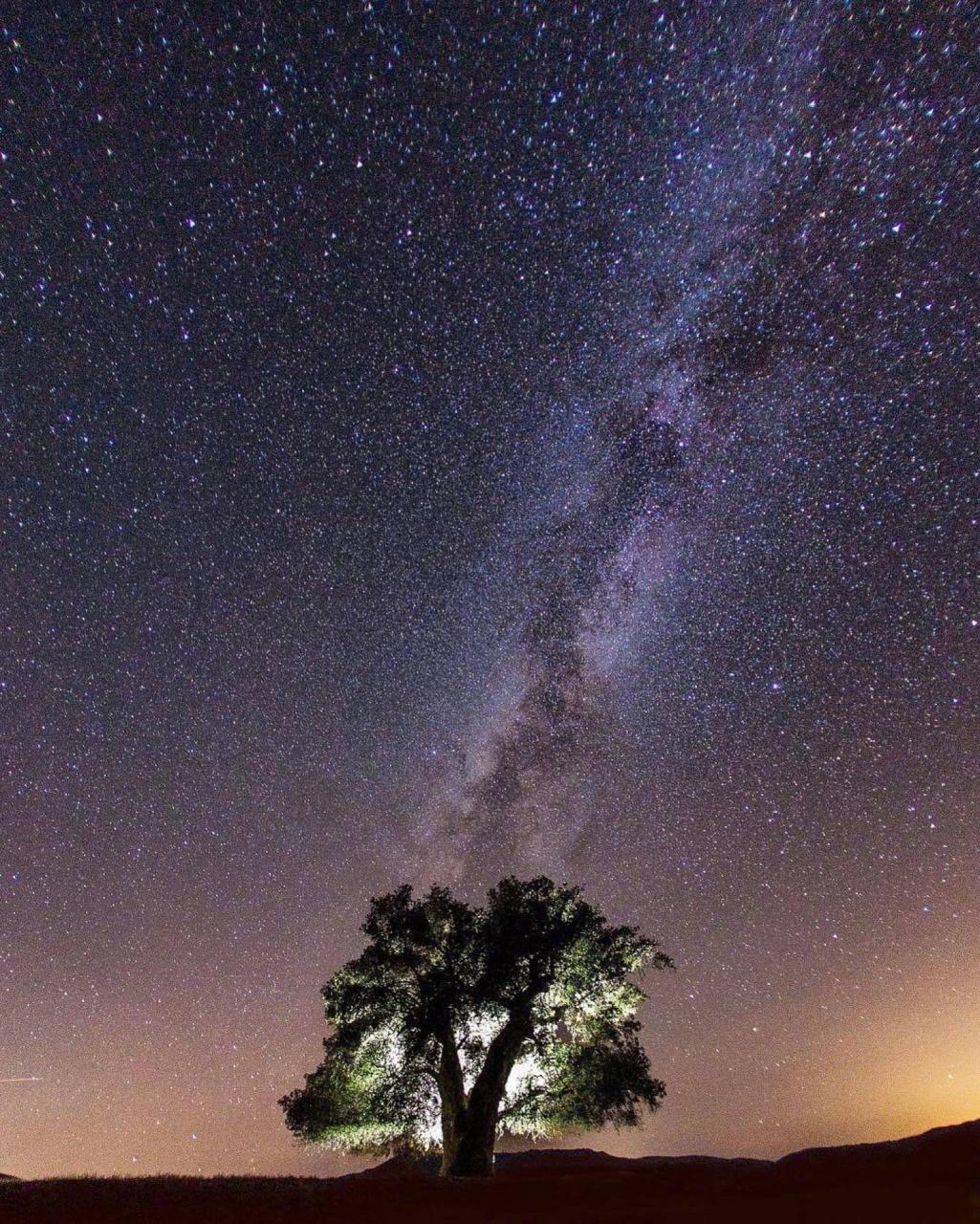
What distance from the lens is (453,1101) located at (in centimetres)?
2077

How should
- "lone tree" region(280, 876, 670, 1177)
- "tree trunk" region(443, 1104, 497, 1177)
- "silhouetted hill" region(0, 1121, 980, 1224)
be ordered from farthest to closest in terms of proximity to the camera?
"lone tree" region(280, 876, 670, 1177), "tree trunk" region(443, 1104, 497, 1177), "silhouetted hill" region(0, 1121, 980, 1224)

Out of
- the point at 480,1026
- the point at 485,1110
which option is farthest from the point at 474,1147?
the point at 480,1026

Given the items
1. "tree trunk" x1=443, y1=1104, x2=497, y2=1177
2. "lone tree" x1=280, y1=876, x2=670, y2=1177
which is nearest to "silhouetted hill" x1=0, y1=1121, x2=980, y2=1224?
"tree trunk" x1=443, y1=1104, x2=497, y2=1177

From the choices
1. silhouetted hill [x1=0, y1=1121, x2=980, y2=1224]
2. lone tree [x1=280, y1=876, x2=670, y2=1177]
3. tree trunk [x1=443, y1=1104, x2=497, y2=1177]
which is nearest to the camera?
silhouetted hill [x1=0, y1=1121, x2=980, y2=1224]

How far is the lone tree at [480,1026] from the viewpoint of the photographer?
70.4ft

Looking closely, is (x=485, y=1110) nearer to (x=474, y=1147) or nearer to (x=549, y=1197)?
(x=474, y=1147)

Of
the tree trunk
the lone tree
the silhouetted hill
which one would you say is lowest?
the silhouetted hill

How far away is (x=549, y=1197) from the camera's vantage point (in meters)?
13.9

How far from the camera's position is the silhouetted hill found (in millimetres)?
11844

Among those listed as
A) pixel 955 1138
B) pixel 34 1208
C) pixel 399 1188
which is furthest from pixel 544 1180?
pixel 955 1138

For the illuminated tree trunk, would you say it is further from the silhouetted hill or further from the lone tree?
the silhouetted hill

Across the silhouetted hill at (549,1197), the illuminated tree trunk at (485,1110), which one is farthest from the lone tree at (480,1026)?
the silhouetted hill at (549,1197)

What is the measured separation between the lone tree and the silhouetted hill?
3.45 meters

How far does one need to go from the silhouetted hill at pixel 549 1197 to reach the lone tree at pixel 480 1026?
11.3 feet
